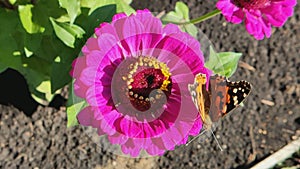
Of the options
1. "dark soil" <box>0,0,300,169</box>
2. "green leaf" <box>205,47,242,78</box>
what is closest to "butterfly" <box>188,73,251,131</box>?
"green leaf" <box>205,47,242,78</box>

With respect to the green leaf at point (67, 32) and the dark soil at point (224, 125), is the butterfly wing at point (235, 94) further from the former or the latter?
the dark soil at point (224, 125)

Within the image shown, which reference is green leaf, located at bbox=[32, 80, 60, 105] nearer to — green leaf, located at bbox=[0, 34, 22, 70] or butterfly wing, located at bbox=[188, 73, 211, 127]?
green leaf, located at bbox=[0, 34, 22, 70]

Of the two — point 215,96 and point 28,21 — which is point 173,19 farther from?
point 215,96

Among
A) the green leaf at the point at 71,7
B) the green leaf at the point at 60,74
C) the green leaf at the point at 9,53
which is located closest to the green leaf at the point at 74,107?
the green leaf at the point at 60,74

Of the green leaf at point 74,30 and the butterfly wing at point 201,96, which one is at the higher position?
the green leaf at point 74,30

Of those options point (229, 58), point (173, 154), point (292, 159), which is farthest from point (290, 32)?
point (229, 58)

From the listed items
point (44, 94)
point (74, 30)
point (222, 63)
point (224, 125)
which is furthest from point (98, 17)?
point (224, 125)
